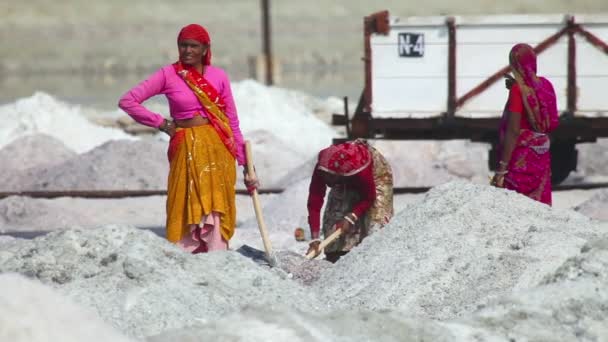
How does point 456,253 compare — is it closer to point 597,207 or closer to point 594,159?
point 597,207

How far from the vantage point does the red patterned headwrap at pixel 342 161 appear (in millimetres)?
7387

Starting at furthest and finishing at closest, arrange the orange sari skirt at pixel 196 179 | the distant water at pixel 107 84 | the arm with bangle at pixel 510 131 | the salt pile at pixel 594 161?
the distant water at pixel 107 84, the salt pile at pixel 594 161, the arm with bangle at pixel 510 131, the orange sari skirt at pixel 196 179

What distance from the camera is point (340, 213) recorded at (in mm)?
7664

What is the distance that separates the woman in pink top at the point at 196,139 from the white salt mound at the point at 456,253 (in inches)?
29.1

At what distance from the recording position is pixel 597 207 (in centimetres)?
1015

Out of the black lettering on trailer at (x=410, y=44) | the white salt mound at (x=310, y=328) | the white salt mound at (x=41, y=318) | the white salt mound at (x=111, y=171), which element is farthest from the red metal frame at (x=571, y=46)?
the white salt mound at (x=41, y=318)

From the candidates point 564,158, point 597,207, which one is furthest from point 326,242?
point 564,158

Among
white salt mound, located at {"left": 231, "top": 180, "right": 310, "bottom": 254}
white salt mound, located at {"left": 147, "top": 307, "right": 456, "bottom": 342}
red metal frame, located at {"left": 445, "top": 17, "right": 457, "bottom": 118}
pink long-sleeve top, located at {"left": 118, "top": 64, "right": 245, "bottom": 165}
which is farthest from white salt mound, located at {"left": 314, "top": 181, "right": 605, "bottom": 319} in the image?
red metal frame, located at {"left": 445, "top": 17, "right": 457, "bottom": 118}

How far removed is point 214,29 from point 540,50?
161 ft

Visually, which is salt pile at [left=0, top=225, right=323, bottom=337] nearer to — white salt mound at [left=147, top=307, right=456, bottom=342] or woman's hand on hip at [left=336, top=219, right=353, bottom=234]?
white salt mound at [left=147, top=307, right=456, bottom=342]

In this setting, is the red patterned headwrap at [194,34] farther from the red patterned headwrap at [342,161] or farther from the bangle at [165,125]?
the red patterned headwrap at [342,161]

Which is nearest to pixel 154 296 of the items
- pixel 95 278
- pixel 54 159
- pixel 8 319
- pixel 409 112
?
pixel 95 278

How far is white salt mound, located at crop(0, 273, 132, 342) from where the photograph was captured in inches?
181

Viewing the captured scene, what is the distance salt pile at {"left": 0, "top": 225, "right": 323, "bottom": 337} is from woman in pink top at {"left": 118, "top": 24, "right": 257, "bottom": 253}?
90 cm
